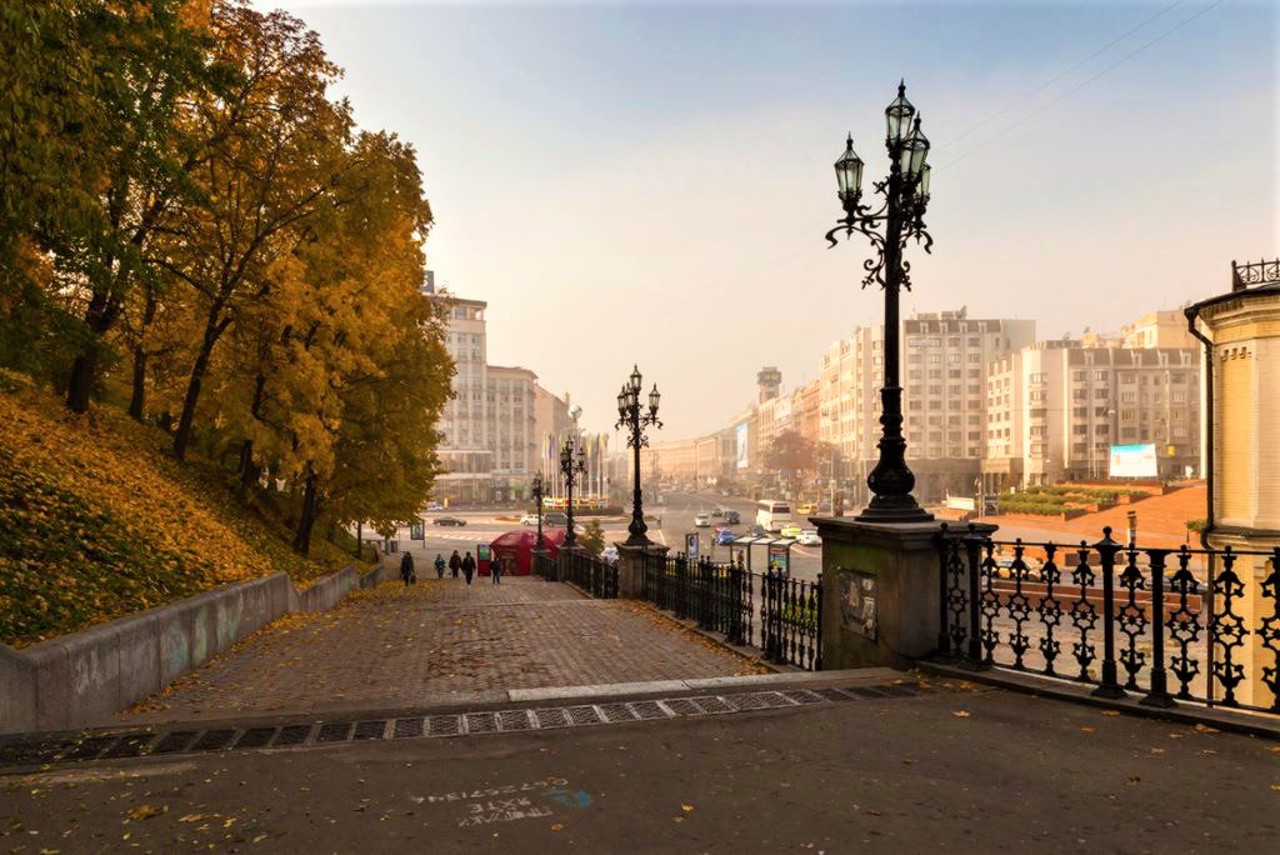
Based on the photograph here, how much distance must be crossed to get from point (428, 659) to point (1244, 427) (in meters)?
20.1

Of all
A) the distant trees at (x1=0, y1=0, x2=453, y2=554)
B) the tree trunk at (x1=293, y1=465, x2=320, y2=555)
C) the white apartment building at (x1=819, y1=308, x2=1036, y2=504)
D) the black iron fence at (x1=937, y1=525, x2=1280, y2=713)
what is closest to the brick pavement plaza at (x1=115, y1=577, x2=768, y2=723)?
the black iron fence at (x1=937, y1=525, x2=1280, y2=713)

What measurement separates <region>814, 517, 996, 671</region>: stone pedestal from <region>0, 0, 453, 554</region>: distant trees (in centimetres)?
1054

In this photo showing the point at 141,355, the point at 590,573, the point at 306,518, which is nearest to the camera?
the point at 141,355

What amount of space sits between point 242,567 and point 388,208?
9938mm

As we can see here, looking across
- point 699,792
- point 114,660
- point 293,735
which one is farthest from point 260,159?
point 699,792

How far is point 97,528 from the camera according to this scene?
1094 centimetres

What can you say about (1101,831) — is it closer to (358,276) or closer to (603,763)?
(603,763)

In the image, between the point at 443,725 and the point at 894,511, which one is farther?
the point at 894,511

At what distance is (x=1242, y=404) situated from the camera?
752 inches

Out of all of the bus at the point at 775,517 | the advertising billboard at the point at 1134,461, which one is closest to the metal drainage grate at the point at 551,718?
the bus at the point at 775,517

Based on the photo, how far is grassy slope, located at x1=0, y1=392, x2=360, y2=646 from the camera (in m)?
8.45

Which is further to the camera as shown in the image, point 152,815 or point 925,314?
point 925,314

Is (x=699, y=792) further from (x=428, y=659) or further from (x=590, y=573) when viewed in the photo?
(x=590, y=573)

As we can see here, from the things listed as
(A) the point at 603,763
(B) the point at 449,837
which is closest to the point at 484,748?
(A) the point at 603,763
